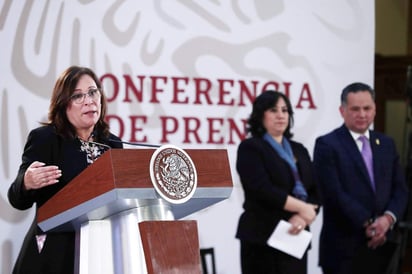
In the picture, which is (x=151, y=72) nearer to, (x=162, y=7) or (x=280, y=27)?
(x=162, y=7)

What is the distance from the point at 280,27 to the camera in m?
5.44

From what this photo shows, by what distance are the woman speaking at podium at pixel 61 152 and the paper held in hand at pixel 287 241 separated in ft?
5.46

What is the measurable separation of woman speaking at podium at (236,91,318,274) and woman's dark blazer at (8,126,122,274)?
173 cm

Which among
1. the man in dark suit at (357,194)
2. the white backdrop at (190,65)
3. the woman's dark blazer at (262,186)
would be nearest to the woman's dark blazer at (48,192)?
the woman's dark blazer at (262,186)

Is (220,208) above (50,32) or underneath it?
underneath

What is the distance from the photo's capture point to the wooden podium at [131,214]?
2.13m

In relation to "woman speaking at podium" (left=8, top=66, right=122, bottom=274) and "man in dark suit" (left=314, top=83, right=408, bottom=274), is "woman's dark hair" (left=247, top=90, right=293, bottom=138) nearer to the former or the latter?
"man in dark suit" (left=314, top=83, right=408, bottom=274)

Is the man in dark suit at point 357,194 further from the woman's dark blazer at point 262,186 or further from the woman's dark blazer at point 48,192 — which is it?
the woman's dark blazer at point 48,192

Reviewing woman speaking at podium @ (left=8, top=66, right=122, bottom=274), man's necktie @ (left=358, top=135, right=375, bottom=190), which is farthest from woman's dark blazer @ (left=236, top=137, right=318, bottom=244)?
woman speaking at podium @ (left=8, top=66, right=122, bottom=274)

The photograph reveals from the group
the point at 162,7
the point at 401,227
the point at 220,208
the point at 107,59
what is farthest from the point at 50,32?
the point at 401,227

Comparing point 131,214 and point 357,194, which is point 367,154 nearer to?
point 357,194

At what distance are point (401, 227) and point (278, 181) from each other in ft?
3.13

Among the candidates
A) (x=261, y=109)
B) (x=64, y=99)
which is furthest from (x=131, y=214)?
(x=261, y=109)

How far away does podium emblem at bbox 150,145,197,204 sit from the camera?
85.9 inches
